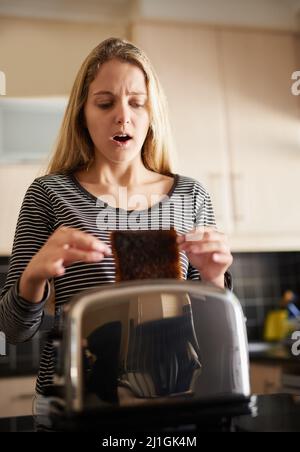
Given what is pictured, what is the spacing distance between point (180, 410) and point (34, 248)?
11.7 inches

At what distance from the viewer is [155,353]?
52cm

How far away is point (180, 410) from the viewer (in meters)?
0.45

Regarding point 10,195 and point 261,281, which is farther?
point 261,281

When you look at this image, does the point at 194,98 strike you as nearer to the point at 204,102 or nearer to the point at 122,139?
the point at 204,102

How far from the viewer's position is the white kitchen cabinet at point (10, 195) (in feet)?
6.17

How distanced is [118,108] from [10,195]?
127 centimetres

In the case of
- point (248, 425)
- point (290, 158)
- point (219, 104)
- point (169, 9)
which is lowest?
point (248, 425)

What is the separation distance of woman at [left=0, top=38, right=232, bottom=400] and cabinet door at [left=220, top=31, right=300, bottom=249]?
1.34m

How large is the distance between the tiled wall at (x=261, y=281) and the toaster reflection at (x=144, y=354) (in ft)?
6.00

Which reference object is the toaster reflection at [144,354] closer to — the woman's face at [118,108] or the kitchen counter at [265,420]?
the kitchen counter at [265,420]

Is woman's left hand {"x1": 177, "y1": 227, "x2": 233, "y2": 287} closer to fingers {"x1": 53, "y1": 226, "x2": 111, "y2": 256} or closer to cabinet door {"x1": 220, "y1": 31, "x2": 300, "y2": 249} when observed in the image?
fingers {"x1": 53, "y1": 226, "x2": 111, "y2": 256}

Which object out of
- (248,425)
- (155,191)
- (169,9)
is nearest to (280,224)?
(169,9)

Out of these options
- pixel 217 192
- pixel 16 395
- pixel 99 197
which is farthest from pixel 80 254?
pixel 217 192

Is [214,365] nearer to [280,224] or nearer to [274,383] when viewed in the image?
[274,383]
